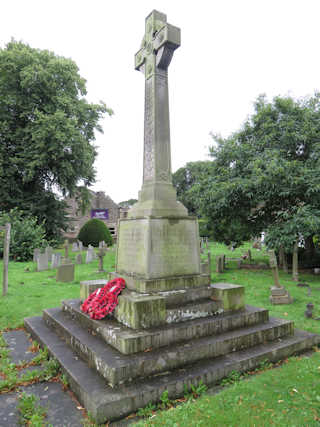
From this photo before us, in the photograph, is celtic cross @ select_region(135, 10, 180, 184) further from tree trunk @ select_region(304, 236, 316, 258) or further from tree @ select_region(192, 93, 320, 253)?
tree trunk @ select_region(304, 236, 316, 258)

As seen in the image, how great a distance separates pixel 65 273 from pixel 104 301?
240 inches

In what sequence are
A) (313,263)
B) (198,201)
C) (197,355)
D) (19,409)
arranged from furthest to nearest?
1. (313,263)
2. (198,201)
3. (197,355)
4. (19,409)

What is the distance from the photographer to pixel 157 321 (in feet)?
13.1

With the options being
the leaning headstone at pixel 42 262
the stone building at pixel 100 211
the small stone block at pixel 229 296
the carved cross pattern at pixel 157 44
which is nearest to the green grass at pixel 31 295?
the leaning headstone at pixel 42 262

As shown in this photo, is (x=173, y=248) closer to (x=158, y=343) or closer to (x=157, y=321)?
(x=157, y=321)

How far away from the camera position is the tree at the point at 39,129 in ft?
63.1

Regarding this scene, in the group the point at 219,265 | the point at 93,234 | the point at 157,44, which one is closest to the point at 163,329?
the point at 157,44

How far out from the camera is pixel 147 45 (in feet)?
18.7

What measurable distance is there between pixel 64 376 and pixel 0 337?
2.29m

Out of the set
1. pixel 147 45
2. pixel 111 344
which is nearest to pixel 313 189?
pixel 147 45

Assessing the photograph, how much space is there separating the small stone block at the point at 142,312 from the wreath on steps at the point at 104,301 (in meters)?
0.25

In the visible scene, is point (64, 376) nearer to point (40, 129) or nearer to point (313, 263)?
point (313, 263)

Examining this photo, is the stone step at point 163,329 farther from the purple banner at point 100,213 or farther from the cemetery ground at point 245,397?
the purple banner at point 100,213

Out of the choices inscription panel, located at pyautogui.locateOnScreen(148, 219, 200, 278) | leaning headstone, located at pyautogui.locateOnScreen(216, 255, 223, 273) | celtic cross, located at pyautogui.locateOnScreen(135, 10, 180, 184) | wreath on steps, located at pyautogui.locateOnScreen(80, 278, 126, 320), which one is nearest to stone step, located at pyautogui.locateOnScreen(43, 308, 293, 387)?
wreath on steps, located at pyautogui.locateOnScreen(80, 278, 126, 320)
